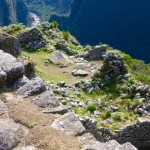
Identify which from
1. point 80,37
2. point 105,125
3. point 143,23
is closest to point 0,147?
point 105,125

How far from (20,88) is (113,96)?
837 cm

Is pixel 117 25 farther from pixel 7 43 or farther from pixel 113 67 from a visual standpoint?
pixel 7 43

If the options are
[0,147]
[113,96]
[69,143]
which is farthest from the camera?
[113,96]

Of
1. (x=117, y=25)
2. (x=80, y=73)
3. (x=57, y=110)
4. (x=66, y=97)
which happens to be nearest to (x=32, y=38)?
(x=80, y=73)

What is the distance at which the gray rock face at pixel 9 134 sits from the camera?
10.0m

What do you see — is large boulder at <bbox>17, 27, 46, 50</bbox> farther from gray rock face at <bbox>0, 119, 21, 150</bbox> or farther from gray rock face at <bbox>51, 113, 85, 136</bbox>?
gray rock face at <bbox>0, 119, 21, 150</bbox>

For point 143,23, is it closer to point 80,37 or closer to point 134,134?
point 80,37

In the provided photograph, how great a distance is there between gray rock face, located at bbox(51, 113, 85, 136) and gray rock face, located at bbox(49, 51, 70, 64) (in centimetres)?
1543

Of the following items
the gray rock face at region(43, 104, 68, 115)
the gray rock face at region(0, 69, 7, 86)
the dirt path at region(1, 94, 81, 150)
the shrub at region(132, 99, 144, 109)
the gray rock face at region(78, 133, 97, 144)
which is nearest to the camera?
the dirt path at region(1, 94, 81, 150)

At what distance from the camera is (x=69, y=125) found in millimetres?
11445

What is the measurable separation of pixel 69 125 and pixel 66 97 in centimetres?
827

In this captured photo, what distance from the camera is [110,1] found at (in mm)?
181875

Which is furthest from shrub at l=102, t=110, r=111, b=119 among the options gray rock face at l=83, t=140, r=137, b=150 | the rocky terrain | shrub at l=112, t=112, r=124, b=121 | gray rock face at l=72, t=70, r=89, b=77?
gray rock face at l=83, t=140, r=137, b=150

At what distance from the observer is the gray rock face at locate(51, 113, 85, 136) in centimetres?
1124
